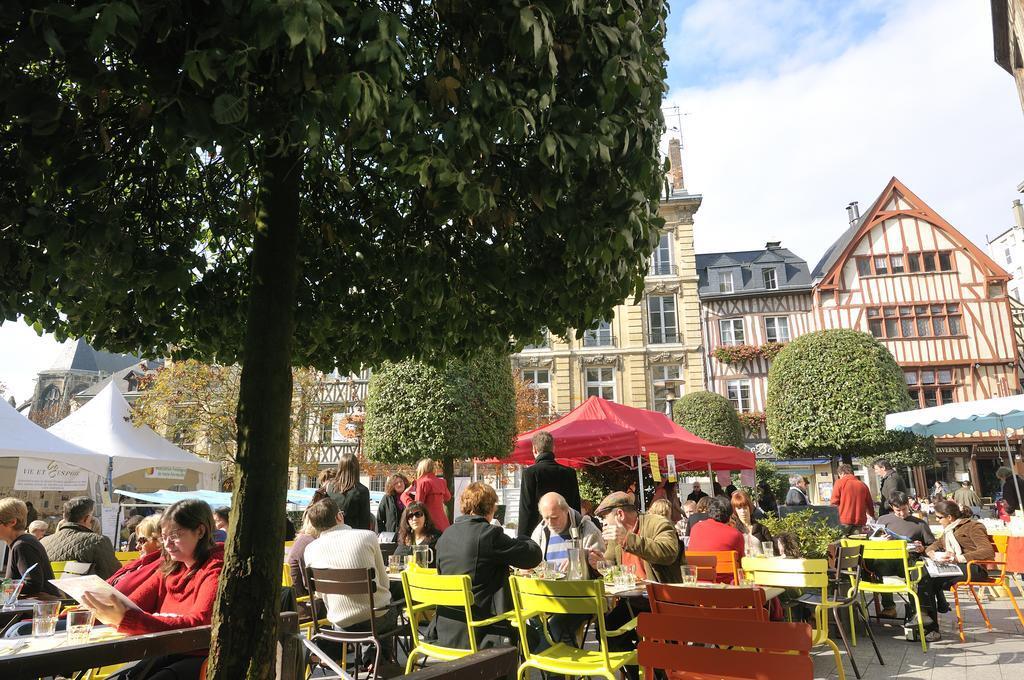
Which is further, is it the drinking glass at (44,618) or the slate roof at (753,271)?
the slate roof at (753,271)

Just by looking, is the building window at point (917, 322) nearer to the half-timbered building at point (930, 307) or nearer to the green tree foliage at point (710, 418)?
the half-timbered building at point (930, 307)

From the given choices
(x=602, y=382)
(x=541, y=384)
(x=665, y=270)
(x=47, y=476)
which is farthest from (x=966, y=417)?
(x=541, y=384)

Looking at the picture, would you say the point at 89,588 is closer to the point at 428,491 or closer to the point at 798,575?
the point at 798,575

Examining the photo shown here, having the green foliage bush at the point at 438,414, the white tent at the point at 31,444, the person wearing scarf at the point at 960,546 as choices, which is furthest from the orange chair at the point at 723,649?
the green foliage bush at the point at 438,414

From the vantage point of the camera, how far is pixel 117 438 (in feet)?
42.4

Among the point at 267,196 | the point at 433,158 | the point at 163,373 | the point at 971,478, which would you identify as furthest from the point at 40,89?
the point at 971,478

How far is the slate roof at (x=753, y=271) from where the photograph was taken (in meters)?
36.2

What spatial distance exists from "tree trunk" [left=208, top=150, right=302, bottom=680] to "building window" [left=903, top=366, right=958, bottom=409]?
35.3 meters

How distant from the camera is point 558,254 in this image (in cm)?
324

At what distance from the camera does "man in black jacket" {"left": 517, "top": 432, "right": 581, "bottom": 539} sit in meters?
7.48

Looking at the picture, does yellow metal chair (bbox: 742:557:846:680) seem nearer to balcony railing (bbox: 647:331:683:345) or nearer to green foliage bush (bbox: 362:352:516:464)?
green foliage bush (bbox: 362:352:516:464)

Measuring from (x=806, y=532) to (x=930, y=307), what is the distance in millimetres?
31240

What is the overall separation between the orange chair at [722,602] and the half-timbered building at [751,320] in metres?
31.8

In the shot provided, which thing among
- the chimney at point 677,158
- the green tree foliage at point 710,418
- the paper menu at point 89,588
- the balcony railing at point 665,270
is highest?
the chimney at point 677,158
